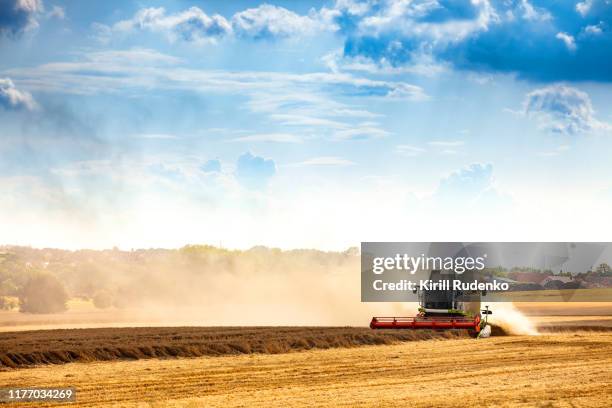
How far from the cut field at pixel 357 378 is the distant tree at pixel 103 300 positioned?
4333cm

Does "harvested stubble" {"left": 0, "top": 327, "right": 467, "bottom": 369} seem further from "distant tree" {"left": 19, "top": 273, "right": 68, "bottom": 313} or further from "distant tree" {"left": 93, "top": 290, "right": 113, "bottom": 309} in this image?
"distant tree" {"left": 93, "top": 290, "right": 113, "bottom": 309}

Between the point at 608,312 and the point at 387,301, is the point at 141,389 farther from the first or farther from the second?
the point at 608,312

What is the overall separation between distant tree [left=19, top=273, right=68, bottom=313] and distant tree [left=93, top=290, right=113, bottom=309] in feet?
19.1

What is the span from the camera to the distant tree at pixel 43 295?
73.3 meters

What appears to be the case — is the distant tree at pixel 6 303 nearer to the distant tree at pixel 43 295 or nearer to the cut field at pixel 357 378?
the distant tree at pixel 43 295

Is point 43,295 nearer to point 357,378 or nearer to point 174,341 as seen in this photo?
point 174,341

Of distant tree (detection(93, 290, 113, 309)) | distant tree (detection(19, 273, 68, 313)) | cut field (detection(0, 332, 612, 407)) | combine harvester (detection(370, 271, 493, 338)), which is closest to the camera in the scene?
cut field (detection(0, 332, 612, 407))

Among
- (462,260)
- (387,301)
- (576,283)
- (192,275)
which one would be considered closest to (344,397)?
(387,301)

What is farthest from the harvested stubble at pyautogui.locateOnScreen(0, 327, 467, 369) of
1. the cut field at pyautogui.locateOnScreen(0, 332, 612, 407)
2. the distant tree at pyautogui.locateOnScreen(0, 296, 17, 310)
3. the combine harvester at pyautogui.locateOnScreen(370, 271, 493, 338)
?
the distant tree at pyautogui.locateOnScreen(0, 296, 17, 310)

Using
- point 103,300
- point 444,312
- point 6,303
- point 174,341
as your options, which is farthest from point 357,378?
point 103,300

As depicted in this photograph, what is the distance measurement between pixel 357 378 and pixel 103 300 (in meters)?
53.5

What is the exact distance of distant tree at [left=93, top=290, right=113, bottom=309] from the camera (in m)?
80.1

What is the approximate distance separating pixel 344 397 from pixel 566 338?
26.0 m

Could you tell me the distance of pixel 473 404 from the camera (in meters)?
25.7
